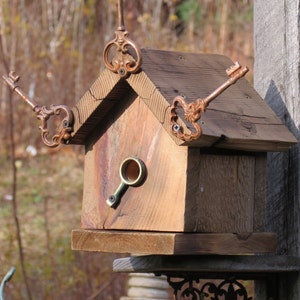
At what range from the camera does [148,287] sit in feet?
15.8

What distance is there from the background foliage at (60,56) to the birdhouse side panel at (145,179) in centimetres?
453

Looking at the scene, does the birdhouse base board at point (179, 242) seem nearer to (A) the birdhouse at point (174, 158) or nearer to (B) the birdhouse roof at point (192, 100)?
(A) the birdhouse at point (174, 158)

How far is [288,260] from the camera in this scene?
2.69 metres

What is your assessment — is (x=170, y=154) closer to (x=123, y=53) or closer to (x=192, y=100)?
(x=192, y=100)

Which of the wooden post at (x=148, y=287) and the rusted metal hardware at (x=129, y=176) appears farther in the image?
the wooden post at (x=148, y=287)

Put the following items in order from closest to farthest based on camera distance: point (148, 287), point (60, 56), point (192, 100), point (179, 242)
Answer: point (179, 242)
point (192, 100)
point (148, 287)
point (60, 56)

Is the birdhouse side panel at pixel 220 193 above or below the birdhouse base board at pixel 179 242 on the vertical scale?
above

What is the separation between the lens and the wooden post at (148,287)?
187 inches

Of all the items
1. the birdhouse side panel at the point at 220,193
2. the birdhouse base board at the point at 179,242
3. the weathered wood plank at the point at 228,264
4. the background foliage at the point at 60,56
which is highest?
the background foliage at the point at 60,56

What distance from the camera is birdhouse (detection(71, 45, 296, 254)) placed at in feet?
8.38

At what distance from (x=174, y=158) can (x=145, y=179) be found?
14 centimetres

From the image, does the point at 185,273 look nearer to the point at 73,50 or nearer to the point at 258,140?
the point at 258,140

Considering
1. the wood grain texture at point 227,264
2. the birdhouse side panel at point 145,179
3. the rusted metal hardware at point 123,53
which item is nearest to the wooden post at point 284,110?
the wood grain texture at point 227,264

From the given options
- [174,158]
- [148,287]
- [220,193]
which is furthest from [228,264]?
[148,287]
